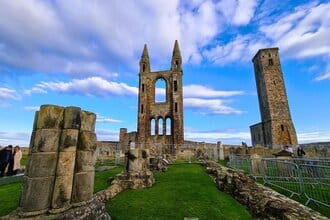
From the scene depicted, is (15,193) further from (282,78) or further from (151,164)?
(282,78)

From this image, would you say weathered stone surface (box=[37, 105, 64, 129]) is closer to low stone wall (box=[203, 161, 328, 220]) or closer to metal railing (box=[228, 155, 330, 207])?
low stone wall (box=[203, 161, 328, 220])

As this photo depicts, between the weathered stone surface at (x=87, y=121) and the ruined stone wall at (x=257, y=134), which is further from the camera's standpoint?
the ruined stone wall at (x=257, y=134)

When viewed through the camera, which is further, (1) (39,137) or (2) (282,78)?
(2) (282,78)

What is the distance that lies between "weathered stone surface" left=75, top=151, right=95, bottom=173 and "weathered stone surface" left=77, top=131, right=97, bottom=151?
0.29 feet

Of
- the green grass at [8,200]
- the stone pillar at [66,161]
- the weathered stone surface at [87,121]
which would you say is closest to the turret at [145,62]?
the green grass at [8,200]

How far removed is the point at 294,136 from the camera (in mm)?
26219

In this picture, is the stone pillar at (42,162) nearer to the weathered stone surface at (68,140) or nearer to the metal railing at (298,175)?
the weathered stone surface at (68,140)

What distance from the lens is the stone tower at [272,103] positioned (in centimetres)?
2666

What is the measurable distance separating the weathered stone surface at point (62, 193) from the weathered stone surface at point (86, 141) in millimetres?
552

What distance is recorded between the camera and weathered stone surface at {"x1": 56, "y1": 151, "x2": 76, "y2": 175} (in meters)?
3.05

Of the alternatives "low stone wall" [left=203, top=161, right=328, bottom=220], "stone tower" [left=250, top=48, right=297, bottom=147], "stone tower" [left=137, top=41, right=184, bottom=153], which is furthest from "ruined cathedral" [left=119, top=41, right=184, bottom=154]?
"low stone wall" [left=203, top=161, right=328, bottom=220]

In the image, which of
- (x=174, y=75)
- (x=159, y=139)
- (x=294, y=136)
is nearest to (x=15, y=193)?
(x=159, y=139)

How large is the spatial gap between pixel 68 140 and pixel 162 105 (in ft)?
88.7

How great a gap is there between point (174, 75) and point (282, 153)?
23.1m
